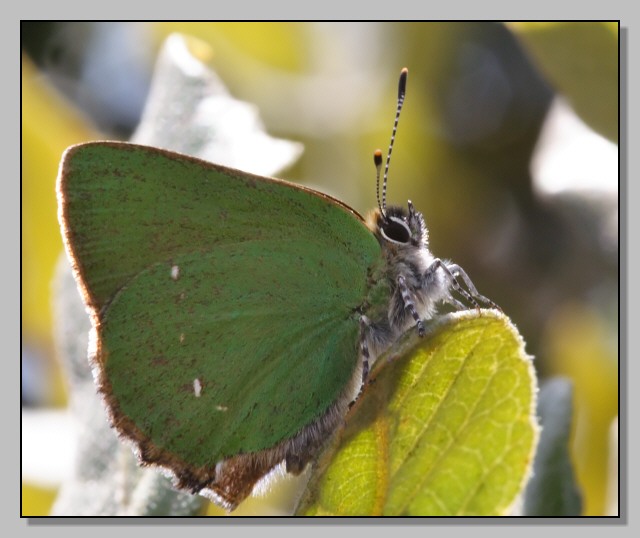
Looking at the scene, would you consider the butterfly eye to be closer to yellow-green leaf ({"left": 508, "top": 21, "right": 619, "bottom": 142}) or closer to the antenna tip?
the antenna tip

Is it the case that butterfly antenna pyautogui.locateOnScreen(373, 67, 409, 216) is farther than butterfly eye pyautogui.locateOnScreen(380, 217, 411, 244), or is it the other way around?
butterfly antenna pyautogui.locateOnScreen(373, 67, 409, 216)

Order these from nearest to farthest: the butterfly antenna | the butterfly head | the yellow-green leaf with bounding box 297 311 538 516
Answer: the yellow-green leaf with bounding box 297 311 538 516
the butterfly head
the butterfly antenna

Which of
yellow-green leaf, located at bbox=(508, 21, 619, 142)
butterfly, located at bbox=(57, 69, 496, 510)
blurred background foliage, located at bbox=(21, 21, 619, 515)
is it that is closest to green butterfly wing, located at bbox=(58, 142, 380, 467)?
butterfly, located at bbox=(57, 69, 496, 510)

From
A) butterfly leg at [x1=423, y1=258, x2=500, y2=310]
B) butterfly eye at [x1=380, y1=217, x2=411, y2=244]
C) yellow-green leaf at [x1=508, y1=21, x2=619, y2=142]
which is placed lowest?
butterfly leg at [x1=423, y1=258, x2=500, y2=310]

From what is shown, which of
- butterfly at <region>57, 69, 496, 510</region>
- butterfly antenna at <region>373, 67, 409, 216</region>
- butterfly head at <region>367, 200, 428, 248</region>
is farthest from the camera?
butterfly antenna at <region>373, 67, 409, 216</region>

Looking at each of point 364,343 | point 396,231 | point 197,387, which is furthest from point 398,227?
point 197,387

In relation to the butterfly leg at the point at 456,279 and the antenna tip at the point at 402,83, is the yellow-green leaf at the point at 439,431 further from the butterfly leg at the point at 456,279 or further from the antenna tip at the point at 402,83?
the antenna tip at the point at 402,83

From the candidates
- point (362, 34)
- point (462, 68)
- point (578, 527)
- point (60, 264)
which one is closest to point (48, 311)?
point (60, 264)

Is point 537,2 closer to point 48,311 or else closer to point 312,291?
point 312,291

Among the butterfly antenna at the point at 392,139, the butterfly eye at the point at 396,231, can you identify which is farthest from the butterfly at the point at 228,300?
the butterfly antenna at the point at 392,139
